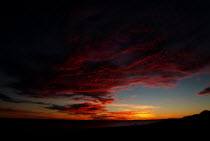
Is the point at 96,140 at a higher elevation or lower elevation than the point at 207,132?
lower

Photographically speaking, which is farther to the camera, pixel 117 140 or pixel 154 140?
pixel 117 140

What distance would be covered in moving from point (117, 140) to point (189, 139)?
389 centimetres

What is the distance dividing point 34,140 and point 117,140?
6197mm

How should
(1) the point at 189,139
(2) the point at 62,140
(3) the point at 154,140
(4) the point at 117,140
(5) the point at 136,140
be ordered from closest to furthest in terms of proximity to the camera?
1. (1) the point at 189,139
2. (3) the point at 154,140
3. (5) the point at 136,140
4. (4) the point at 117,140
5. (2) the point at 62,140

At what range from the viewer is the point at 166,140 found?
562 centimetres

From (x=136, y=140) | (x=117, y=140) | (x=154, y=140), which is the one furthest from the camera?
(x=117, y=140)

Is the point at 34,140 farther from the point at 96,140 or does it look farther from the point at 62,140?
the point at 96,140

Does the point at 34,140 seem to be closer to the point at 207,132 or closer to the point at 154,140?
the point at 154,140

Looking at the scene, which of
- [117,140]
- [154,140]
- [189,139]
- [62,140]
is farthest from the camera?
[62,140]

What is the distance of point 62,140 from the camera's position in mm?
7840

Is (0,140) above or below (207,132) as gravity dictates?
below

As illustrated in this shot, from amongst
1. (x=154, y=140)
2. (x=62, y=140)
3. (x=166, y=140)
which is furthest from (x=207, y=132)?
(x=62, y=140)

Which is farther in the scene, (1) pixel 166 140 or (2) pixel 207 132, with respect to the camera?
(2) pixel 207 132

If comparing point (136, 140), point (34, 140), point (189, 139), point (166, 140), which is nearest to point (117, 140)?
point (136, 140)
